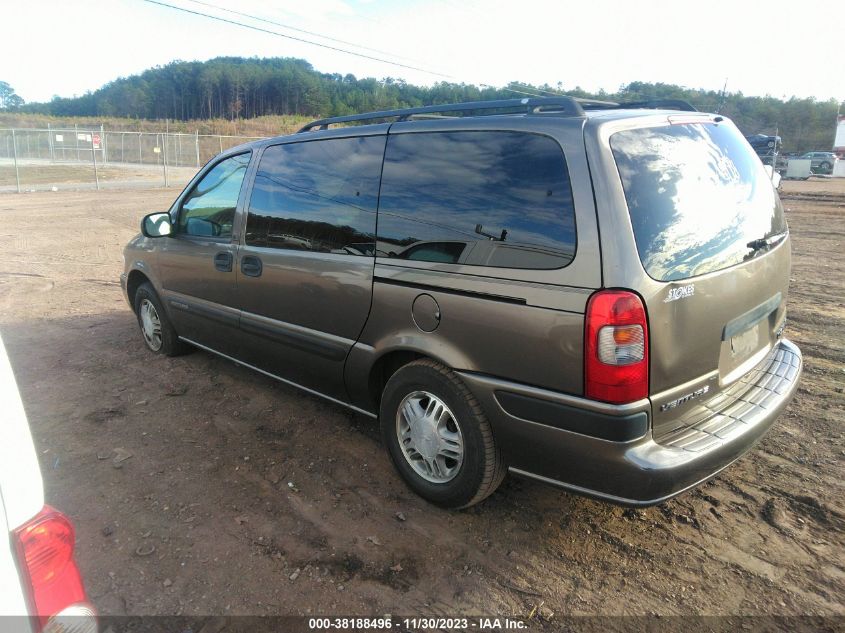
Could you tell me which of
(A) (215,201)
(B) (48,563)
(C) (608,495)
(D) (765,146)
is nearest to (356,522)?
(C) (608,495)

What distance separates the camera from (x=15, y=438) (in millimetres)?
1217

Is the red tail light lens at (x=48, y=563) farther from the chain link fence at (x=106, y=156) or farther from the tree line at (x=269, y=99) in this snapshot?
the tree line at (x=269, y=99)

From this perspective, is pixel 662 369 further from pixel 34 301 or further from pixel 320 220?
pixel 34 301

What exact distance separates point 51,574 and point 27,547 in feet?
0.36

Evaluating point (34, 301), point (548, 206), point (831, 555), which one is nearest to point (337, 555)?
point (548, 206)

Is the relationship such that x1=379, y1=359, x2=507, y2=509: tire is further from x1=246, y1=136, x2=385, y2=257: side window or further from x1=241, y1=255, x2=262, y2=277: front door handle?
x1=241, y1=255, x2=262, y2=277: front door handle

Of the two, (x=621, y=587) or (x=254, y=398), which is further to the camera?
(x=254, y=398)

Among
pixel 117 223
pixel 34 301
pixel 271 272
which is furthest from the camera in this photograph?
pixel 117 223

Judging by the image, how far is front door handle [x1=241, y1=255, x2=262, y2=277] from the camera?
154 inches

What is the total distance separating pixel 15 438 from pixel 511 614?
193 centimetres

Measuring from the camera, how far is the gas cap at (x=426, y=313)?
283cm

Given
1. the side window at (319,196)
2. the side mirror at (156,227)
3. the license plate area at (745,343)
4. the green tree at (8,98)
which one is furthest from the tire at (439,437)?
the green tree at (8,98)

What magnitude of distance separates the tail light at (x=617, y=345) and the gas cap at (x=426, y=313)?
0.77 m

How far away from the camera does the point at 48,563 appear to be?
4.30 feet
